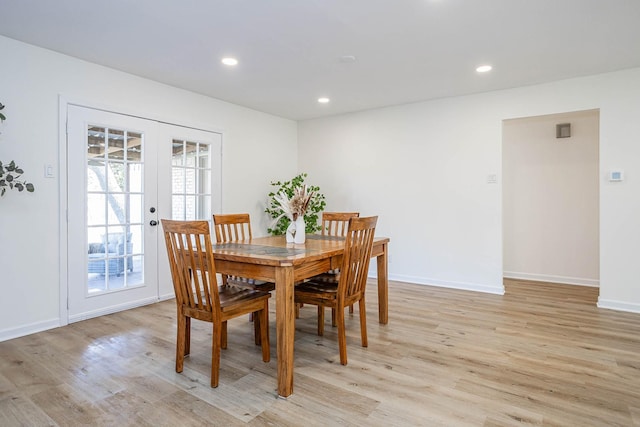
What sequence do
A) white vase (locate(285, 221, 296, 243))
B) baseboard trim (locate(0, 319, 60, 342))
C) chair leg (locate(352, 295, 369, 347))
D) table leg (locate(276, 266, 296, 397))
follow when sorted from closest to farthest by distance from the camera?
table leg (locate(276, 266, 296, 397))
chair leg (locate(352, 295, 369, 347))
baseboard trim (locate(0, 319, 60, 342))
white vase (locate(285, 221, 296, 243))

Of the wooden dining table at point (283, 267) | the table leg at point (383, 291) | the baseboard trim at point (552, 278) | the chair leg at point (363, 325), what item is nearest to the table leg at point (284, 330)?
the wooden dining table at point (283, 267)

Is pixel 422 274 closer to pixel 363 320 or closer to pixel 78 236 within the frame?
pixel 363 320

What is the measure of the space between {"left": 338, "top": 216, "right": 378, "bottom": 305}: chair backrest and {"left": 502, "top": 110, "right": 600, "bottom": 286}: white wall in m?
3.33

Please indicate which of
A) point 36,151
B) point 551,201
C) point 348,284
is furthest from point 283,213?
point 551,201

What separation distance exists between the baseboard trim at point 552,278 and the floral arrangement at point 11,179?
5.68 metres

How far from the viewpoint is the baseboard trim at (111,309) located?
328 cm

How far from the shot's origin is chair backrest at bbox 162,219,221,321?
206cm

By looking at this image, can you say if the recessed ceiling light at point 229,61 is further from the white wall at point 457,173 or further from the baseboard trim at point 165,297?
the baseboard trim at point 165,297

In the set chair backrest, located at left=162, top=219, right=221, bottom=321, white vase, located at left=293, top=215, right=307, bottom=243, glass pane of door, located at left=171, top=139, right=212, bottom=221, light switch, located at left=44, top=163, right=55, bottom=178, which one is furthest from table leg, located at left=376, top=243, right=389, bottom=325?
light switch, located at left=44, top=163, right=55, bottom=178

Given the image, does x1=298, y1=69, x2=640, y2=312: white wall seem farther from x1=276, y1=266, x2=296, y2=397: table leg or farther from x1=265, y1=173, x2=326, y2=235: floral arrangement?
x1=276, y1=266, x2=296, y2=397: table leg

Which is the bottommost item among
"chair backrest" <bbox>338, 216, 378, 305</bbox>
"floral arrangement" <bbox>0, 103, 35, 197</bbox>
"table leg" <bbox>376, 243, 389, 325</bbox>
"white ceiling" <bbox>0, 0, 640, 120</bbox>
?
"table leg" <bbox>376, 243, 389, 325</bbox>

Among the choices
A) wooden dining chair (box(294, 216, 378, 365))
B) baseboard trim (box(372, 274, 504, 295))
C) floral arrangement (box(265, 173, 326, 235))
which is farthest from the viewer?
floral arrangement (box(265, 173, 326, 235))

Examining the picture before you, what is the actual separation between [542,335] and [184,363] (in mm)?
2765

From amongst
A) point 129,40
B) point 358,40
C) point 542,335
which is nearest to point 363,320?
point 542,335
